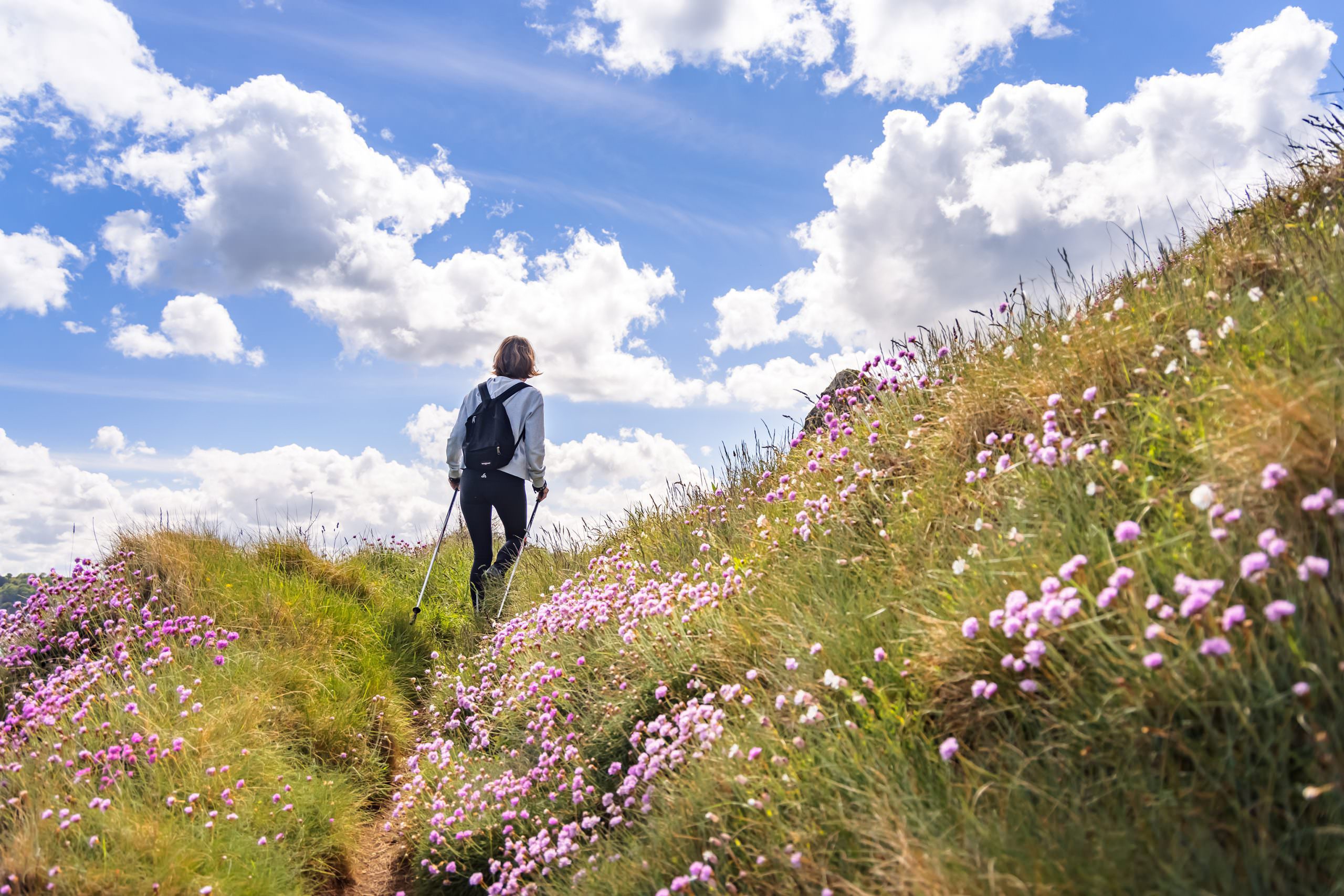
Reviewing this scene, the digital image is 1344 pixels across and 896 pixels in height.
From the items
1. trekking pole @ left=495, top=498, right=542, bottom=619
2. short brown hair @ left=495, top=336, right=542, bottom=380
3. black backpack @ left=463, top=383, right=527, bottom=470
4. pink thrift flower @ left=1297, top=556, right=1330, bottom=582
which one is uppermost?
short brown hair @ left=495, top=336, right=542, bottom=380

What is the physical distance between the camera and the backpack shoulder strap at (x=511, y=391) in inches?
371

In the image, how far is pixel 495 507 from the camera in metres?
9.60

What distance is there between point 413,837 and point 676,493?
474 cm

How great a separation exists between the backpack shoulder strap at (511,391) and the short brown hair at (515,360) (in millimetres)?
322

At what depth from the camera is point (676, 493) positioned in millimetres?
9227

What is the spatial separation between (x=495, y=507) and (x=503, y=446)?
2.69 feet

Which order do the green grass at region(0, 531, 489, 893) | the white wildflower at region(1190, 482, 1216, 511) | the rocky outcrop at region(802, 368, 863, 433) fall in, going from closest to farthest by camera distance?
1. the white wildflower at region(1190, 482, 1216, 511)
2. the green grass at region(0, 531, 489, 893)
3. the rocky outcrop at region(802, 368, 863, 433)

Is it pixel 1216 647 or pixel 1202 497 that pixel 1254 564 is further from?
pixel 1202 497

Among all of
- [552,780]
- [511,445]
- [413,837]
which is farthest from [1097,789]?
[511,445]

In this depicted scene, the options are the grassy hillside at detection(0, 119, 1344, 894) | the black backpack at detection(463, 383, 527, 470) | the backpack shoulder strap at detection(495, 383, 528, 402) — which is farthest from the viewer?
the backpack shoulder strap at detection(495, 383, 528, 402)

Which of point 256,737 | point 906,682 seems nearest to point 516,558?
point 256,737

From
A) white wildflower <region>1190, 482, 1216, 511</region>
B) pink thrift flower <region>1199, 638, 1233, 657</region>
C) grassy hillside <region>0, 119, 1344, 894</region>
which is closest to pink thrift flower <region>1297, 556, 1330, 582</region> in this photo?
grassy hillside <region>0, 119, 1344, 894</region>

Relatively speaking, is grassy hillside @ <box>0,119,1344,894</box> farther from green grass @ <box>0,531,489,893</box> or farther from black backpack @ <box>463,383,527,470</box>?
black backpack @ <box>463,383,527,470</box>

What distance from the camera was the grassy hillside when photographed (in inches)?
86.5
